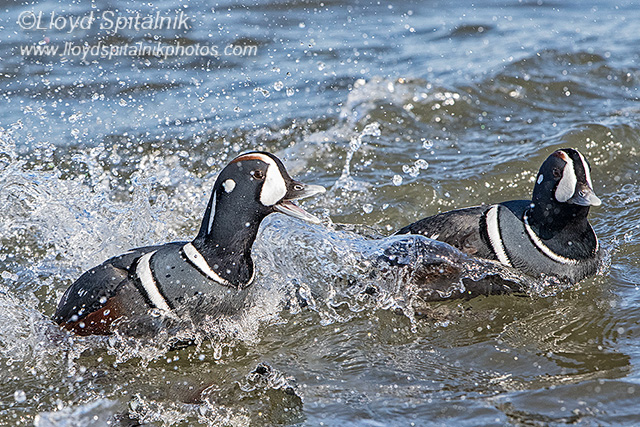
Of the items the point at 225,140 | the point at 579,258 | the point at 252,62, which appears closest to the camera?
the point at 579,258

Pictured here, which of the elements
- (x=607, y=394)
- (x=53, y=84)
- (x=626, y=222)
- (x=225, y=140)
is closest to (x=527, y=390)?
(x=607, y=394)

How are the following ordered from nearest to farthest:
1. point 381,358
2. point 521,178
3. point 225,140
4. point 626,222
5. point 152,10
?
point 381,358 < point 626,222 < point 521,178 < point 225,140 < point 152,10

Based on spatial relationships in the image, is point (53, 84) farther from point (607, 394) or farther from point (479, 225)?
point (607, 394)

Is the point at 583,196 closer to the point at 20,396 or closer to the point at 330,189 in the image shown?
the point at 330,189

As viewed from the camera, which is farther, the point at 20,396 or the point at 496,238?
the point at 496,238

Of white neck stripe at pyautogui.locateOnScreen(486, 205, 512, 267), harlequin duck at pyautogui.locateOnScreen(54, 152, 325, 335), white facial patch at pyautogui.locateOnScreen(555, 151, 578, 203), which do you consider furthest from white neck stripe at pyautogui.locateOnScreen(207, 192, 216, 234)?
Result: white facial patch at pyautogui.locateOnScreen(555, 151, 578, 203)

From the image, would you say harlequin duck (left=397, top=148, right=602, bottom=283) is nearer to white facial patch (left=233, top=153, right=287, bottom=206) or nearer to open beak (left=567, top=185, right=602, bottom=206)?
open beak (left=567, top=185, right=602, bottom=206)

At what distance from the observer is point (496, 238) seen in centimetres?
490

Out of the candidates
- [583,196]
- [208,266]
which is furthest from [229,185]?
[583,196]

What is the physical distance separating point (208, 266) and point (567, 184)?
230 cm

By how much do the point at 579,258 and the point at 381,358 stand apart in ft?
4.97

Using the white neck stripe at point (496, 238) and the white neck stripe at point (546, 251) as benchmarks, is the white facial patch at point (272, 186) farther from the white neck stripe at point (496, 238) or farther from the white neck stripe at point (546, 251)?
the white neck stripe at point (546, 251)

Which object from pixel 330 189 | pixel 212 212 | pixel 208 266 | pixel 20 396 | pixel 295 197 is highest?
pixel 295 197

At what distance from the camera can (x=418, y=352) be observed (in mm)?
4570
